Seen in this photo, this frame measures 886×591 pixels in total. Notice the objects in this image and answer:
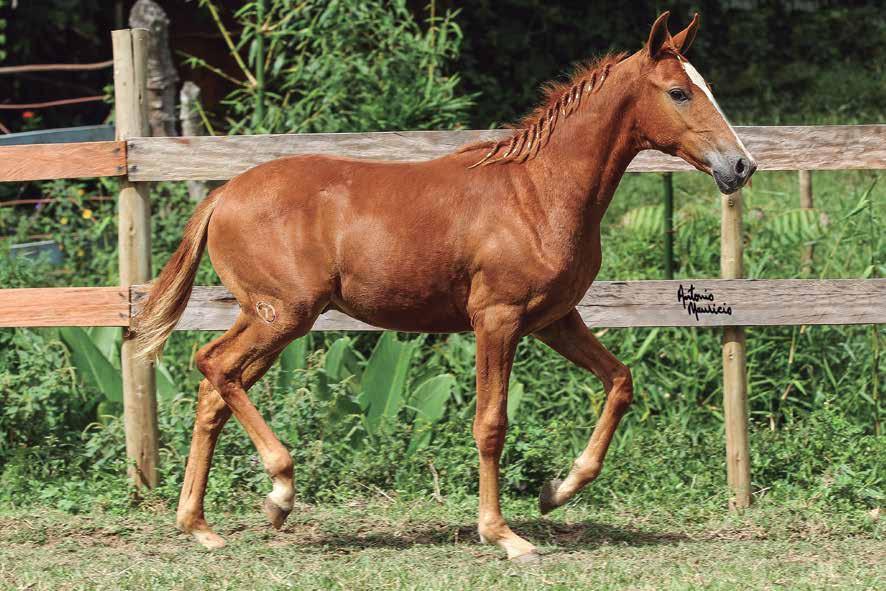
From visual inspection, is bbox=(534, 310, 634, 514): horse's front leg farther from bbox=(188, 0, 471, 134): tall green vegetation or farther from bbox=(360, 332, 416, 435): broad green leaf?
bbox=(188, 0, 471, 134): tall green vegetation

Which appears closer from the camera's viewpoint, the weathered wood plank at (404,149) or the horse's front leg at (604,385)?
the horse's front leg at (604,385)

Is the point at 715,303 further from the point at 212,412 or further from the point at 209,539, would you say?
the point at 209,539

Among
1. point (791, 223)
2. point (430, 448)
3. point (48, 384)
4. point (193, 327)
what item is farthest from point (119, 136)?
point (791, 223)

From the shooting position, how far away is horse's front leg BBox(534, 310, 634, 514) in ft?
16.2

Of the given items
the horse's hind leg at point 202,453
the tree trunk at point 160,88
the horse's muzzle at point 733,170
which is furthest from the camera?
the tree trunk at point 160,88

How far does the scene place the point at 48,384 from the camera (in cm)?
614

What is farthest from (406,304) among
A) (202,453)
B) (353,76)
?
(353,76)

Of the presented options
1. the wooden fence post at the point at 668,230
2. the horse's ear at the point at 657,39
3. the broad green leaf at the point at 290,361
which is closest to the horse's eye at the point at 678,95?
the horse's ear at the point at 657,39

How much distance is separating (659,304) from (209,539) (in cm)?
236

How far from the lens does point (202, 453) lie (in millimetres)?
5039

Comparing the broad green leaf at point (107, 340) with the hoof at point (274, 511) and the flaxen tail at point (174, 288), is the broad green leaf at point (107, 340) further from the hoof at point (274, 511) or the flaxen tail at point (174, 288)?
the hoof at point (274, 511)

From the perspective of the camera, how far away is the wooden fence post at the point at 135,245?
566cm

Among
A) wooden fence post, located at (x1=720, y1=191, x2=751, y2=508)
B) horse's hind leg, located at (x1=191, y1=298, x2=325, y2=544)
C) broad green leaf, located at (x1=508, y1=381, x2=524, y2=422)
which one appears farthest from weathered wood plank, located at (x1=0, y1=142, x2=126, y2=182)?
wooden fence post, located at (x1=720, y1=191, x2=751, y2=508)

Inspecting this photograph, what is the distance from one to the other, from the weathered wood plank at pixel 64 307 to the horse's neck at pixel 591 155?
7.12ft
